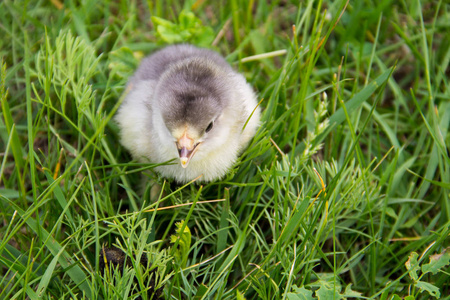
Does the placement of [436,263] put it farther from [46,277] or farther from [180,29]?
[180,29]

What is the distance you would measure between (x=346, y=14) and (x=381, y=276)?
1.77m

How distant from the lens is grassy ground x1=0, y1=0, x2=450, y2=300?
6.15 ft

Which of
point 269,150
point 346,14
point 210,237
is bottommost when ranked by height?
point 210,237

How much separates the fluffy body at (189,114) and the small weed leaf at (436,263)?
962mm

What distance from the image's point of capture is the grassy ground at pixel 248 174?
6.15ft

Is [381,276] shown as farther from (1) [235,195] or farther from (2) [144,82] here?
(2) [144,82]

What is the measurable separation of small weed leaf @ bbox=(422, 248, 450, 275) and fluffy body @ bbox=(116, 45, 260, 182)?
0.96 metres

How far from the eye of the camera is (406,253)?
2.24 metres

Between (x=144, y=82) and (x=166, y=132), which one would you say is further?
(x=144, y=82)

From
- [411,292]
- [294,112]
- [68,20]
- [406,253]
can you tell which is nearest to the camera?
[411,292]

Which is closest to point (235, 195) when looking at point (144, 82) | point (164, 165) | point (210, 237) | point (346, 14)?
point (210, 237)

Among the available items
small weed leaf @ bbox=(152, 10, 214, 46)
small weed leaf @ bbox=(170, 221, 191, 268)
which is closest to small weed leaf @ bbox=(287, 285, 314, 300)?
small weed leaf @ bbox=(170, 221, 191, 268)

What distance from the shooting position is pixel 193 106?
6.16 feet

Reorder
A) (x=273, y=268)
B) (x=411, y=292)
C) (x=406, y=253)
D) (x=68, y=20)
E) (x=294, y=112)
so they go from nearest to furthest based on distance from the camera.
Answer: (x=273, y=268) → (x=411, y=292) → (x=406, y=253) → (x=294, y=112) → (x=68, y=20)
